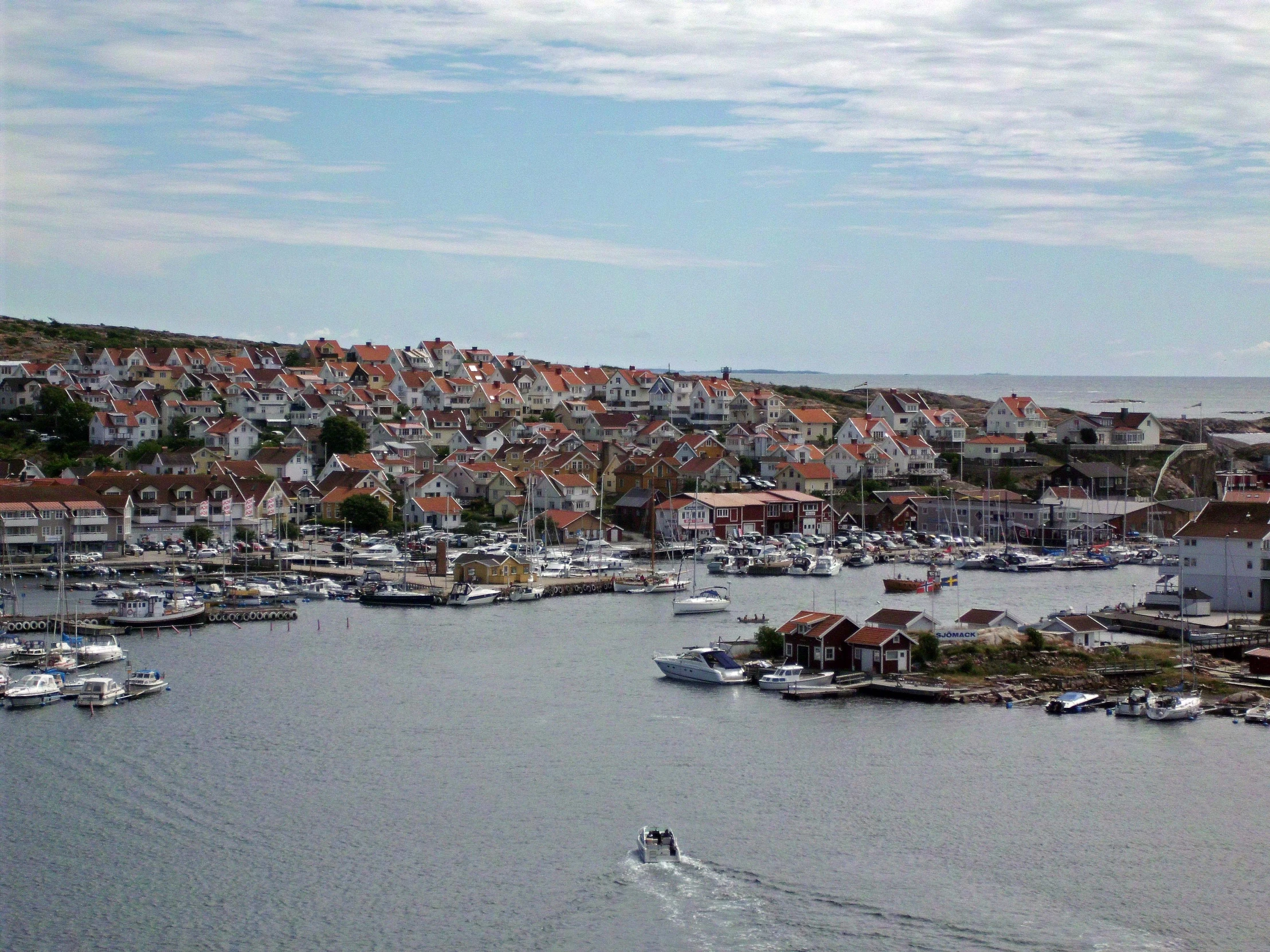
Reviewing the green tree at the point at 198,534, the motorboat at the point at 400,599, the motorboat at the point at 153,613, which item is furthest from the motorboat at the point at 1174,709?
the green tree at the point at 198,534

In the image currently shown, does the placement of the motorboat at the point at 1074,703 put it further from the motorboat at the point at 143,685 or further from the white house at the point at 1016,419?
the white house at the point at 1016,419

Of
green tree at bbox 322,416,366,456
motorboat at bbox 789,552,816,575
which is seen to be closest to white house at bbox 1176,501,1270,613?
motorboat at bbox 789,552,816,575

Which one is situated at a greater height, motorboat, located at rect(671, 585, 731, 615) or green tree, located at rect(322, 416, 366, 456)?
green tree, located at rect(322, 416, 366, 456)

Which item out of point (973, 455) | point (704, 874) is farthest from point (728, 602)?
point (973, 455)

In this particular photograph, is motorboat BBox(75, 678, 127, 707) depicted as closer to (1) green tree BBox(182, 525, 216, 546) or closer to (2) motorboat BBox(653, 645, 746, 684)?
(2) motorboat BBox(653, 645, 746, 684)

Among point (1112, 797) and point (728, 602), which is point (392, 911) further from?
point (728, 602)

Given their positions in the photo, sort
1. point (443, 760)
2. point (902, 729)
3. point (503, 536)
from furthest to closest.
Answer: point (503, 536), point (902, 729), point (443, 760)
